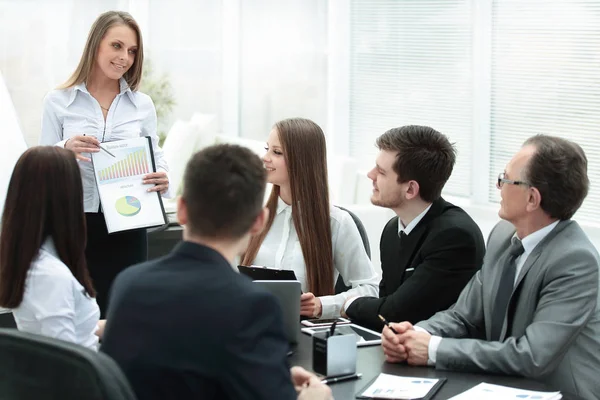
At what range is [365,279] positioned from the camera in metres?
3.13

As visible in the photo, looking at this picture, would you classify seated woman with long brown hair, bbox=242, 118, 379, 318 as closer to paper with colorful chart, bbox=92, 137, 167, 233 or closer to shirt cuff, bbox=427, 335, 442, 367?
paper with colorful chart, bbox=92, 137, 167, 233

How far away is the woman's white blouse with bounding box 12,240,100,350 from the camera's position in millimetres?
2193

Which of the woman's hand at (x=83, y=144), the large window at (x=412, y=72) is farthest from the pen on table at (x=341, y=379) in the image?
the large window at (x=412, y=72)

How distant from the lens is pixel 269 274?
2.49 metres

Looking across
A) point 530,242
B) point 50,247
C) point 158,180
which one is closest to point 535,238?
point 530,242

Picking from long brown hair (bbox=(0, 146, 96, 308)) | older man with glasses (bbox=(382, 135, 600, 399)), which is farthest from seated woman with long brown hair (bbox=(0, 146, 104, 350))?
older man with glasses (bbox=(382, 135, 600, 399))

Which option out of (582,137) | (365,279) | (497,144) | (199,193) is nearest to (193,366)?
(199,193)

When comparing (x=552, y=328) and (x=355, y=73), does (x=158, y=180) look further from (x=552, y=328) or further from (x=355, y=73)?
(x=355, y=73)

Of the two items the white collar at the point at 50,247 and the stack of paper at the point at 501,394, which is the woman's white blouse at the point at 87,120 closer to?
the white collar at the point at 50,247

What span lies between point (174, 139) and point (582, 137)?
3153mm

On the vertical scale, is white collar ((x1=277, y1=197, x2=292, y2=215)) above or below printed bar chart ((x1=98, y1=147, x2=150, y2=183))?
below

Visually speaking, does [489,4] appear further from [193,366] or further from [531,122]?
[193,366]

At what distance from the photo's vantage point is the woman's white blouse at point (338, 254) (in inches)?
123

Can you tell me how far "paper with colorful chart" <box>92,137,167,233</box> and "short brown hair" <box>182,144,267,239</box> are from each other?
1722 mm
